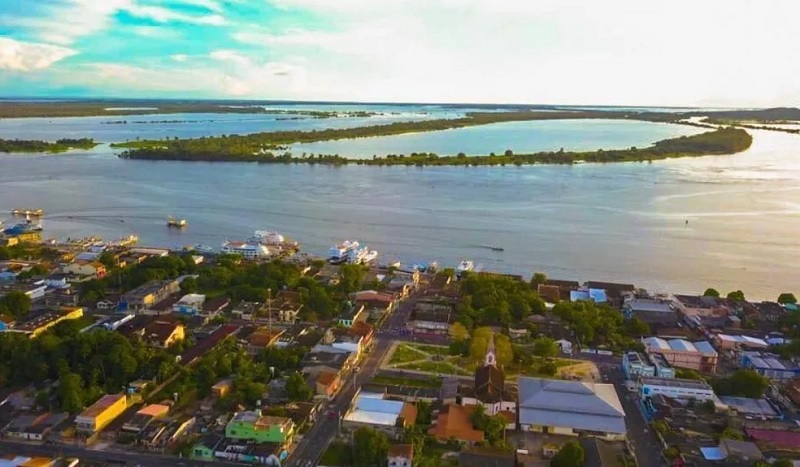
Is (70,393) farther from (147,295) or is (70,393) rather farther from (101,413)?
(147,295)

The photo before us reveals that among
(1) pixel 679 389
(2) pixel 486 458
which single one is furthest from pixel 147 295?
(1) pixel 679 389

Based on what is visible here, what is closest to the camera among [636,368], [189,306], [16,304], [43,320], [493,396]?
[493,396]

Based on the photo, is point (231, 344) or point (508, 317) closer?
point (231, 344)

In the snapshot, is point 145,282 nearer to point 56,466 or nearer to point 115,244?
point 115,244

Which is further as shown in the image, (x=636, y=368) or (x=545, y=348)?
(x=545, y=348)

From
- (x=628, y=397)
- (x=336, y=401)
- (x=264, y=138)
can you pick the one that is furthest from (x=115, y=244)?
(x=264, y=138)

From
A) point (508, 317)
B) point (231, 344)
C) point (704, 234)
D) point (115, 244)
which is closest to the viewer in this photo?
point (231, 344)
